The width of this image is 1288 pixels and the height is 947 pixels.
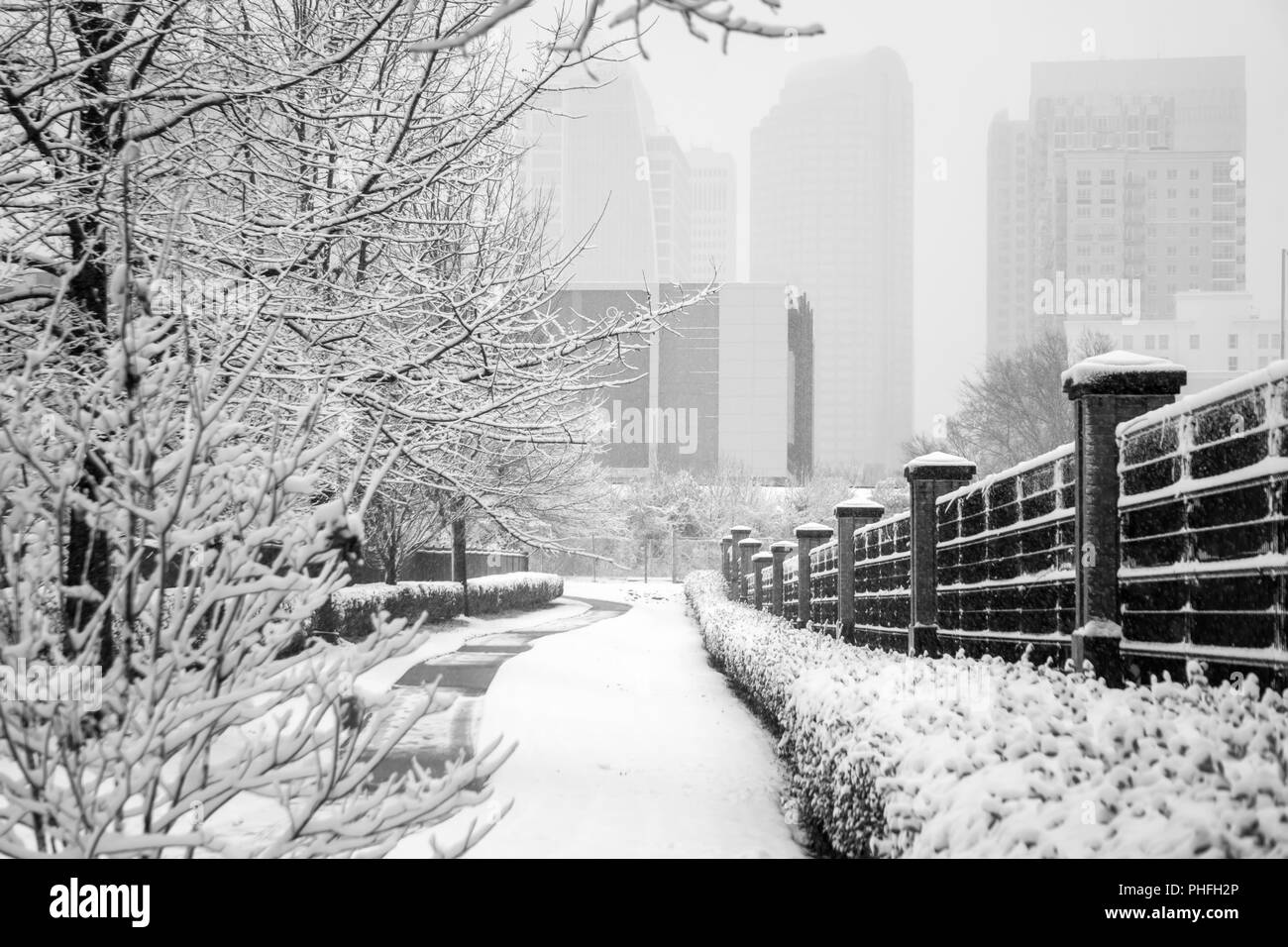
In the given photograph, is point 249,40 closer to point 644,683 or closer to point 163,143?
point 163,143

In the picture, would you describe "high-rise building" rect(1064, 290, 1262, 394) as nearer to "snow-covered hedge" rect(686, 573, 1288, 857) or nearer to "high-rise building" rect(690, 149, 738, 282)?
"high-rise building" rect(690, 149, 738, 282)

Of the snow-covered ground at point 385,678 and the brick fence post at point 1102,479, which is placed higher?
the brick fence post at point 1102,479

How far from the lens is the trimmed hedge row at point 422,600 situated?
645 inches

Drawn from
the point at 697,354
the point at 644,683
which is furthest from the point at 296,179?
the point at 697,354

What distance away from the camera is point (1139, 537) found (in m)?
4.33

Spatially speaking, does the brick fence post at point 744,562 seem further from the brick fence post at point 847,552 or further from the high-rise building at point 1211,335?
the high-rise building at point 1211,335

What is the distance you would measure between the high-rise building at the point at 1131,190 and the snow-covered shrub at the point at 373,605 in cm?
7582

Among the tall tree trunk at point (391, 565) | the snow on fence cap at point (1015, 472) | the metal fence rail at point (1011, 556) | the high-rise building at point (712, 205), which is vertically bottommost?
the tall tree trunk at point (391, 565)

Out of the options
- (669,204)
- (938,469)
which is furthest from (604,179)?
(938,469)

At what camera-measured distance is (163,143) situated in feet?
21.4

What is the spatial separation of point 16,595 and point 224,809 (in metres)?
4.95

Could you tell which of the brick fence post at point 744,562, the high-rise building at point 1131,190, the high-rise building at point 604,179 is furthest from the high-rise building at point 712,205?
the brick fence post at point 744,562

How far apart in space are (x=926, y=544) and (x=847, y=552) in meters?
3.05

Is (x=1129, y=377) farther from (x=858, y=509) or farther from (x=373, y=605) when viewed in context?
(x=373, y=605)
